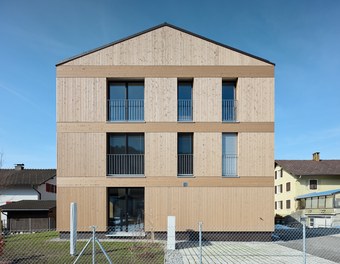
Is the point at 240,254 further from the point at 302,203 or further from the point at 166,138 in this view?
the point at 302,203

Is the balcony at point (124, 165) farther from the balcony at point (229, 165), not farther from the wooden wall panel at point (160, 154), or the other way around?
the balcony at point (229, 165)

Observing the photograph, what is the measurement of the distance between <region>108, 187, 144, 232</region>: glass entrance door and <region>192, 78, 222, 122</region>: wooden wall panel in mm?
5182

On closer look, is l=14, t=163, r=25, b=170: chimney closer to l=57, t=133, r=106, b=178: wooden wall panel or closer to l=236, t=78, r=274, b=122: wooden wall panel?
l=57, t=133, r=106, b=178: wooden wall panel

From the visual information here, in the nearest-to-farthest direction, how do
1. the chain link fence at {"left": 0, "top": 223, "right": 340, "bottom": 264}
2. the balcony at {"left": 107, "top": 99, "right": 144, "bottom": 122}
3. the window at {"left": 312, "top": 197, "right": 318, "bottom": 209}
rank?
the chain link fence at {"left": 0, "top": 223, "right": 340, "bottom": 264} → the balcony at {"left": 107, "top": 99, "right": 144, "bottom": 122} → the window at {"left": 312, "top": 197, "right": 318, "bottom": 209}

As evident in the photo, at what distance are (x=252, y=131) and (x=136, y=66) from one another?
7.13 meters

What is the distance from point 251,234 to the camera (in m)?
15.9

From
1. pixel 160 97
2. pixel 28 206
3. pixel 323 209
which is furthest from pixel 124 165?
pixel 323 209

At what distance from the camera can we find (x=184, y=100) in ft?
55.9

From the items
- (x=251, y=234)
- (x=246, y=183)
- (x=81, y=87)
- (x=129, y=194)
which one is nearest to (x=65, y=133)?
(x=81, y=87)

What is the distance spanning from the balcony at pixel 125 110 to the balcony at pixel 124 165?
204 centimetres

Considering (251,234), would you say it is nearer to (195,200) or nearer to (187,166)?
(195,200)

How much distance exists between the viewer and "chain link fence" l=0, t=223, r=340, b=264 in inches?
424

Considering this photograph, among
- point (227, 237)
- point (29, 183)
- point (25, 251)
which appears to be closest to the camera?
point (25, 251)

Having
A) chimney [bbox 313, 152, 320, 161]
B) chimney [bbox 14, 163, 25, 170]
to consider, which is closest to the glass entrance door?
chimney [bbox 14, 163, 25, 170]
